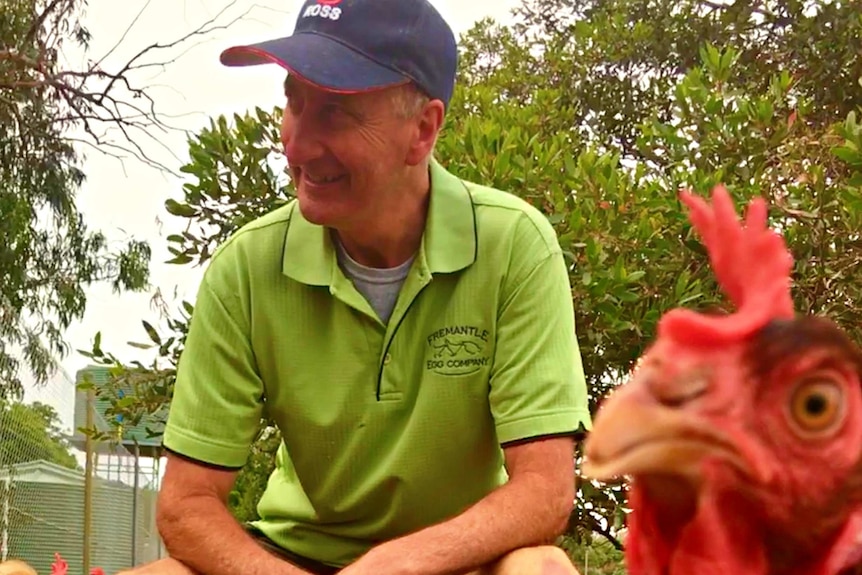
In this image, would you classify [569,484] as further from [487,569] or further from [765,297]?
[765,297]

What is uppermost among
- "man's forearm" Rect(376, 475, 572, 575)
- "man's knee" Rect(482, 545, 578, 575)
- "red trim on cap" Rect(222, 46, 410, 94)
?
"red trim on cap" Rect(222, 46, 410, 94)

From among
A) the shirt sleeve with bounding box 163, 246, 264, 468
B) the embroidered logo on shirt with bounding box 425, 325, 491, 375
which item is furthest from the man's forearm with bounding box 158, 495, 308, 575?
the embroidered logo on shirt with bounding box 425, 325, 491, 375

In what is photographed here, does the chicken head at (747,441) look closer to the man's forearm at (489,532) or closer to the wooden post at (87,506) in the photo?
the man's forearm at (489,532)

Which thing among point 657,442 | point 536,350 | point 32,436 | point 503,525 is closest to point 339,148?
point 536,350

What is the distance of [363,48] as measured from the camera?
240 centimetres

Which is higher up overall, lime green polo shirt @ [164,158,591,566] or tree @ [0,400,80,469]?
lime green polo shirt @ [164,158,591,566]

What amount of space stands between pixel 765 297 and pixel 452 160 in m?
3.05

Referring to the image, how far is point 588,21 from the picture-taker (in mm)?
7438

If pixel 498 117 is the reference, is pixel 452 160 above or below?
below

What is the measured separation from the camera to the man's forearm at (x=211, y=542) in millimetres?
2332

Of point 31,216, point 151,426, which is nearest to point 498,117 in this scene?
point 151,426

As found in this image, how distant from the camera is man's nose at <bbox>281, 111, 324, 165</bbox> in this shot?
2336 millimetres

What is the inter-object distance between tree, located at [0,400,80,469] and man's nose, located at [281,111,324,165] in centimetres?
509

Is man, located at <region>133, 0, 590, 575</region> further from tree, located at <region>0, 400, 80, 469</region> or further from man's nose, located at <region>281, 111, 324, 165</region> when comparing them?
tree, located at <region>0, 400, 80, 469</region>
